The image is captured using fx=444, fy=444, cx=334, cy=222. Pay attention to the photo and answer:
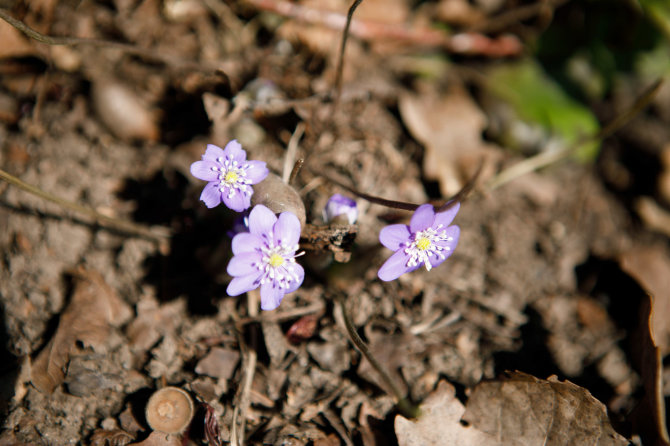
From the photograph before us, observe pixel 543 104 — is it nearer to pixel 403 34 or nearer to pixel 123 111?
pixel 403 34

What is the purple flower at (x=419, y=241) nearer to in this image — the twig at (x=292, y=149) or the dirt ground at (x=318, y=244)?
the dirt ground at (x=318, y=244)

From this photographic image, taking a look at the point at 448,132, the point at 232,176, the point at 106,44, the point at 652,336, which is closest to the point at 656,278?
the point at 652,336

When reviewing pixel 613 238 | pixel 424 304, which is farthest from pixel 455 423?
pixel 613 238

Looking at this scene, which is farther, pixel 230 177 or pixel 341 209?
pixel 341 209

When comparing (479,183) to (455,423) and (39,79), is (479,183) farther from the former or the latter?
(39,79)

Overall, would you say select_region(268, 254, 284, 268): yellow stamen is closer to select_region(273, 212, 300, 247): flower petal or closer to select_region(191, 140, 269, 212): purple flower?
select_region(273, 212, 300, 247): flower petal

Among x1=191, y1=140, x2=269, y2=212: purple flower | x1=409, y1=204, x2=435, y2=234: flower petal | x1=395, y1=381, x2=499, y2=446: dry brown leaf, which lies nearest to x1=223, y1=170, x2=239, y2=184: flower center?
x1=191, y1=140, x2=269, y2=212: purple flower

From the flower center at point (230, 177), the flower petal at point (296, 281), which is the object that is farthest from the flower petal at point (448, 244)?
the flower center at point (230, 177)
